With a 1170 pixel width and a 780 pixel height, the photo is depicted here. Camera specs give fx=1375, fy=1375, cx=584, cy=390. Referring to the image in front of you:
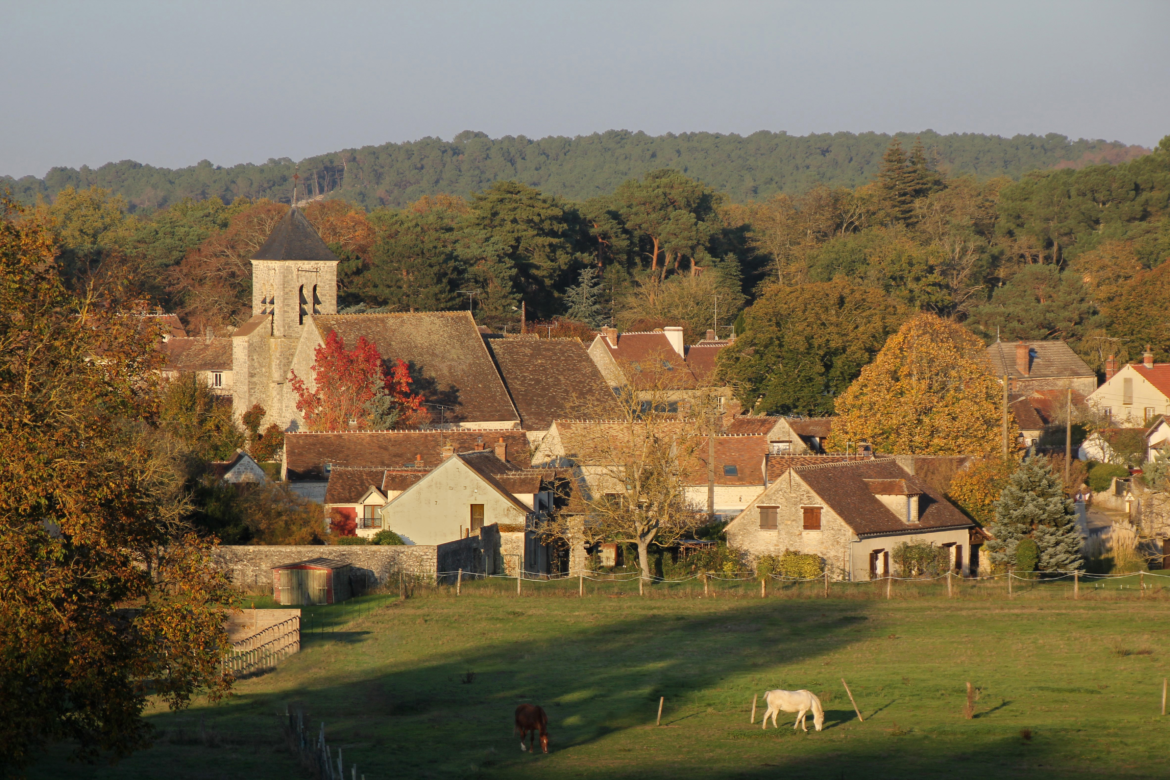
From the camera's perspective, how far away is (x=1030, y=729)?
73.4 feet

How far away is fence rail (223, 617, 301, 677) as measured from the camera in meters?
28.6

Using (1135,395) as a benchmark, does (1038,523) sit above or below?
below

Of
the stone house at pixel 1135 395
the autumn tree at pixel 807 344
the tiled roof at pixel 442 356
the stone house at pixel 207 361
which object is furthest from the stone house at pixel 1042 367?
the stone house at pixel 207 361

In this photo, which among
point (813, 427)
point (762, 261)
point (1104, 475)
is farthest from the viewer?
point (762, 261)

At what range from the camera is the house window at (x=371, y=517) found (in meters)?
45.8

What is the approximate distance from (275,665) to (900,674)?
43.0 ft

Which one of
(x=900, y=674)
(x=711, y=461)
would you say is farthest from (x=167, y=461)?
(x=900, y=674)

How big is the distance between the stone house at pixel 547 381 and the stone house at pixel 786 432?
653 cm

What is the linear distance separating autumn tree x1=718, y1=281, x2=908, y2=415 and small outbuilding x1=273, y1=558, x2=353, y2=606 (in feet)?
124

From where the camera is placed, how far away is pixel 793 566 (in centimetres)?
4175

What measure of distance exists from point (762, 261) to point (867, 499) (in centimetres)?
8016

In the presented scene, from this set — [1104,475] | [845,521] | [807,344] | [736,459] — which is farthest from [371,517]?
[1104,475]

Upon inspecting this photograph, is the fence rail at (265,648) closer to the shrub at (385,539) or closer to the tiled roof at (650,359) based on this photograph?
the shrub at (385,539)

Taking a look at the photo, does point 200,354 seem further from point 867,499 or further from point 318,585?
point 867,499
